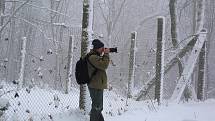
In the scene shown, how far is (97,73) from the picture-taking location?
22.5 ft

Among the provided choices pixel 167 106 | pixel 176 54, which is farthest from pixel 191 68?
pixel 167 106

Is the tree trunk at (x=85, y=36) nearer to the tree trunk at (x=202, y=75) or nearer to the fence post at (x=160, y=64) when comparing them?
the fence post at (x=160, y=64)

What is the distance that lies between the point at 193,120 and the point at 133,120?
1.25m

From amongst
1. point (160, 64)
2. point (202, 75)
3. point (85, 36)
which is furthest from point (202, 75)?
point (85, 36)

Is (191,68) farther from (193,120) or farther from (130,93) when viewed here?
(193,120)

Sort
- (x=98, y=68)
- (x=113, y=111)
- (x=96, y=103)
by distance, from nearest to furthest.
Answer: (x=98, y=68), (x=96, y=103), (x=113, y=111)

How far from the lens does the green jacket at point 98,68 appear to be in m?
6.77

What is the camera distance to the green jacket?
6.77 meters

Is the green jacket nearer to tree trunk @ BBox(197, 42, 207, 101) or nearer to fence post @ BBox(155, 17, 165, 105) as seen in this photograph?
fence post @ BBox(155, 17, 165, 105)

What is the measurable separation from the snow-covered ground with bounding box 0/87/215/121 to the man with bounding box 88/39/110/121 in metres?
0.83

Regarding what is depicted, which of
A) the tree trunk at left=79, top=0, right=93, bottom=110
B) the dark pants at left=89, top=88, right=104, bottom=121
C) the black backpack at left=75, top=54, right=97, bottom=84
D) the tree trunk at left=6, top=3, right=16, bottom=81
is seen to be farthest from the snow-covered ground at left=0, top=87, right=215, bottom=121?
the tree trunk at left=6, top=3, right=16, bottom=81

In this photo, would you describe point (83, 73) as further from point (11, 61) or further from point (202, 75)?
point (11, 61)

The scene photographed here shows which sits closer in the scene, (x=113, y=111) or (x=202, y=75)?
(x=113, y=111)

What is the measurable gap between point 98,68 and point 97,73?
0.11 m
